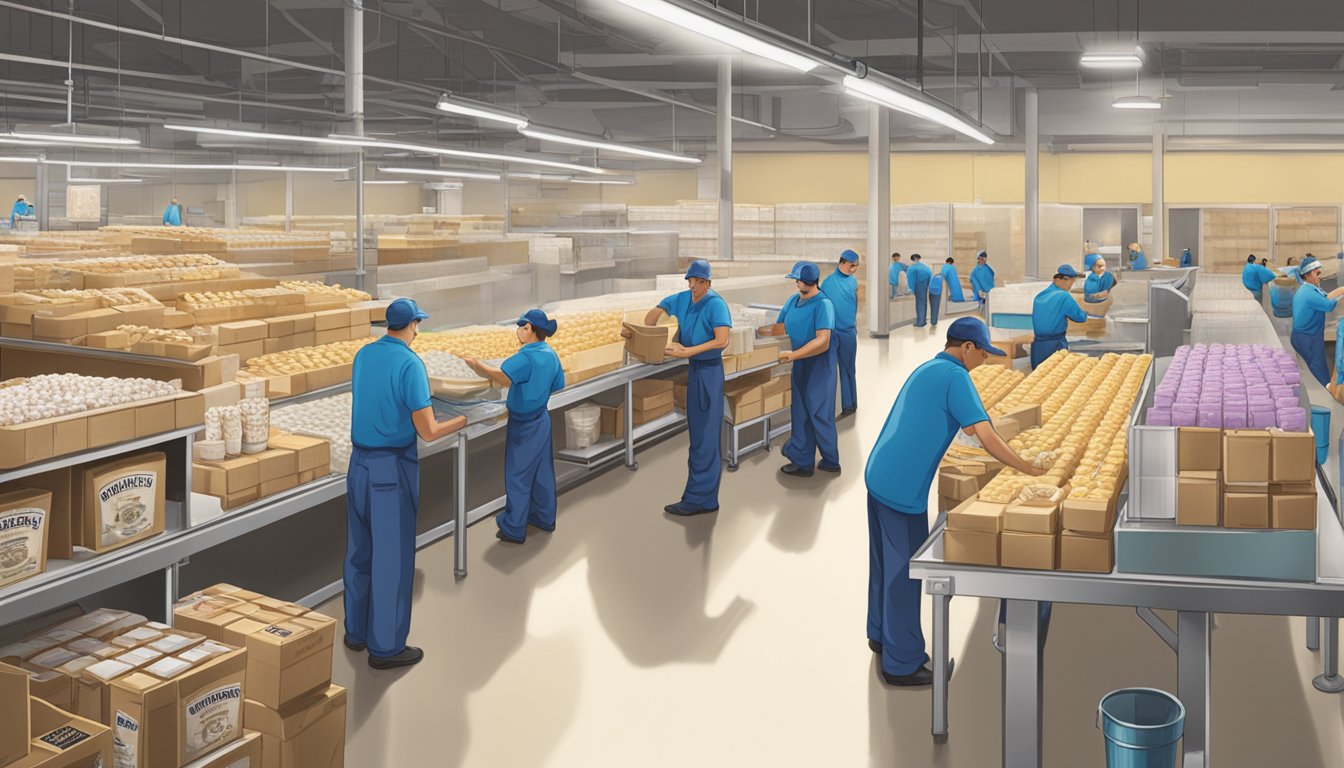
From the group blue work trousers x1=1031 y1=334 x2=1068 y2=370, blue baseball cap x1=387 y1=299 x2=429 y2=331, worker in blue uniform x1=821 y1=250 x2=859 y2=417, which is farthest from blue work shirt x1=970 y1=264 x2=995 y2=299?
blue baseball cap x1=387 y1=299 x2=429 y2=331

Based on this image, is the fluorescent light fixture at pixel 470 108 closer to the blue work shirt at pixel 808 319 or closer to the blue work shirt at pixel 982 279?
the blue work shirt at pixel 808 319

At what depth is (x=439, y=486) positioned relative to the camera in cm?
816

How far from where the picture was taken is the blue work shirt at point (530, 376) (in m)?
6.36

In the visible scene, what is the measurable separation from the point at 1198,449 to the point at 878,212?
14133 millimetres

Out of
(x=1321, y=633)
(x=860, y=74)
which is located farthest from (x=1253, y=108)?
(x=1321, y=633)

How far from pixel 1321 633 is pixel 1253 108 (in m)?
20.5

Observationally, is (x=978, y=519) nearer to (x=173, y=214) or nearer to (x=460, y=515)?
(x=460, y=515)

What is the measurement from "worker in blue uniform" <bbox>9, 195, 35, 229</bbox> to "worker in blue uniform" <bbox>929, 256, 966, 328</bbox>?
13.8 m

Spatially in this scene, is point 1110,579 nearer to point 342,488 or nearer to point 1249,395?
point 1249,395

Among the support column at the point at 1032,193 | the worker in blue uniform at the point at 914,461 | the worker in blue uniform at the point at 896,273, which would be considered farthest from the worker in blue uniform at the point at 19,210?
the support column at the point at 1032,193

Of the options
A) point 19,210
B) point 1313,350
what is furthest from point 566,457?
point 1313,350

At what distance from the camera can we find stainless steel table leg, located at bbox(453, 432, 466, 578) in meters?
6.12

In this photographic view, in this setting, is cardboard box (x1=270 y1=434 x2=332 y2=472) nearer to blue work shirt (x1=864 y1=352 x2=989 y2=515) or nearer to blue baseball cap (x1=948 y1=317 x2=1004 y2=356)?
blue work shirt (x1=864 y1=352 x2=989 y2=515)

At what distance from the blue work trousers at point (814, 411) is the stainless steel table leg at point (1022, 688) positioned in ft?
15.4
